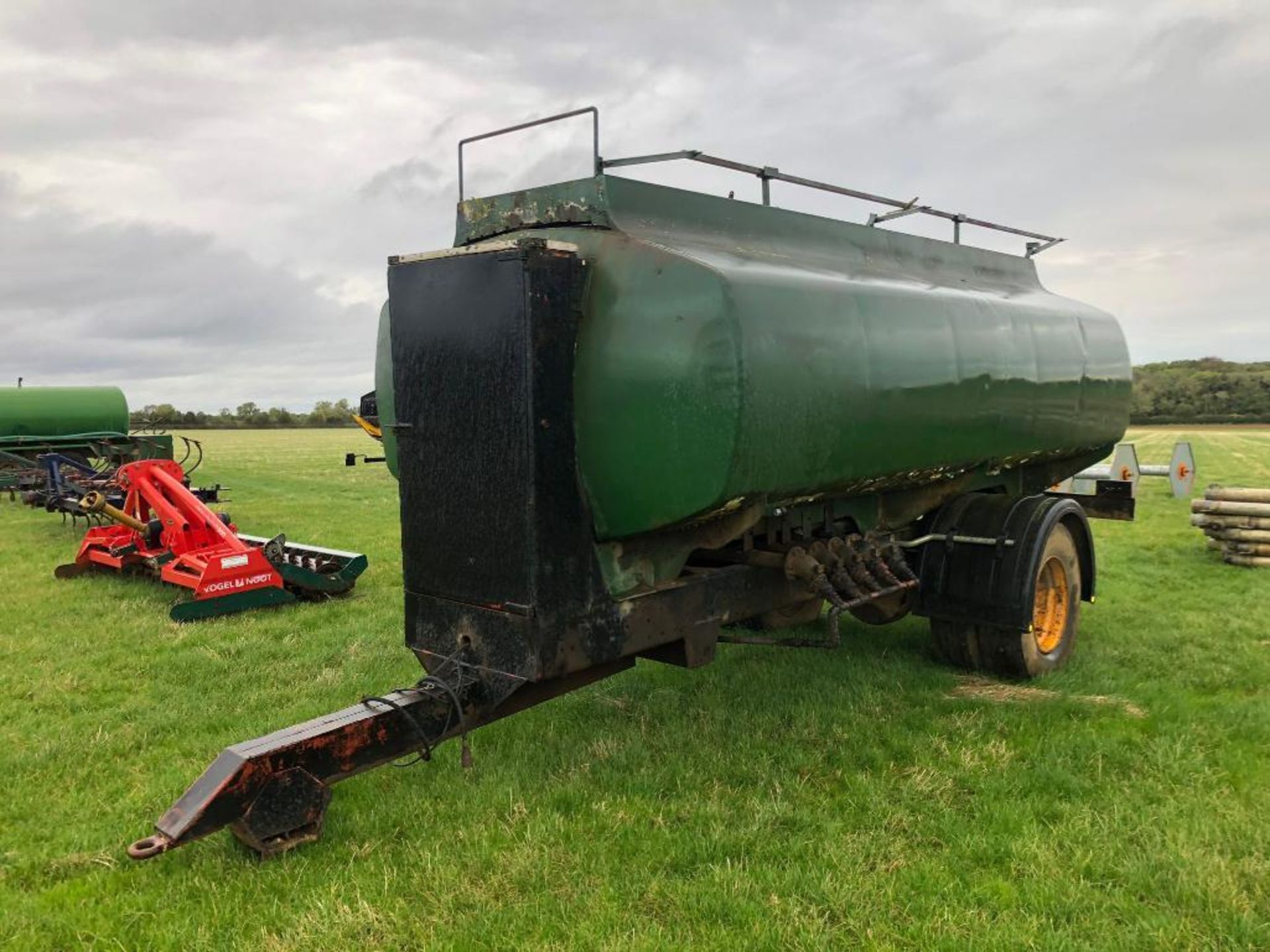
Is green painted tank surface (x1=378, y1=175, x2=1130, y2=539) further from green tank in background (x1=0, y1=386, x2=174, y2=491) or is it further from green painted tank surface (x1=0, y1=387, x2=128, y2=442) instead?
green painted tank surface (x1=0, y1=387, x2=128, y2=442)

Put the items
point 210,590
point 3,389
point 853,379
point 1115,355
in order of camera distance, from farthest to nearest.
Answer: point 3,389 → point 210,590 → point 1115,355 → point 853,379

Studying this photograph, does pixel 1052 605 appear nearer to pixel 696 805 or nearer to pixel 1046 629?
pixel 1046 629

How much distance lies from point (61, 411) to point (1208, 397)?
5149 centimetres

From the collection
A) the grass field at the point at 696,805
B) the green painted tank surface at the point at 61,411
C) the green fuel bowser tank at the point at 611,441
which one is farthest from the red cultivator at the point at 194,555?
the green painted tank surface at the point at 61,411

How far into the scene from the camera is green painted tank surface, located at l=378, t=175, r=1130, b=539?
11.7 ft

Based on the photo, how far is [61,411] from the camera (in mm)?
18641

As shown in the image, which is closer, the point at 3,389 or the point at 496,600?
the point at 496,600

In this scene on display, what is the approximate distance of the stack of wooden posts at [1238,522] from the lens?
31.7ft

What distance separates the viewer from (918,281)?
554cm

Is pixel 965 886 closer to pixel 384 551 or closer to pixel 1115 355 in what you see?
pixel 1115 355

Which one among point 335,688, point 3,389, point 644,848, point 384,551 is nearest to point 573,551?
point 644,848

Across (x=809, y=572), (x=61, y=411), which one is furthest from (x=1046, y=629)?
(x=61, y=411)

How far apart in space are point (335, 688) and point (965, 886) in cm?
373

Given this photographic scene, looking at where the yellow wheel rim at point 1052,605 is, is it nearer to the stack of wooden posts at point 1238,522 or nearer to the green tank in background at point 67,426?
the stack of wooden posts at point 1238,522
